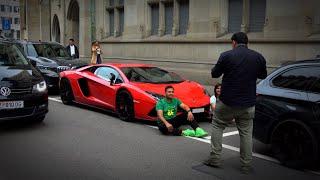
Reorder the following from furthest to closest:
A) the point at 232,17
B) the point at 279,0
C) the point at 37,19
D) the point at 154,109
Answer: the point at 37,19
the point at 232,17
the point at 279,0
the point at 154,109

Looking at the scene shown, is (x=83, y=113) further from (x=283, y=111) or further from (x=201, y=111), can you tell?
(x=283, y=111)

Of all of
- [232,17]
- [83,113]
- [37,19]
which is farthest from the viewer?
[37,19]

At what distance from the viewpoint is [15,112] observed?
27.3 ft

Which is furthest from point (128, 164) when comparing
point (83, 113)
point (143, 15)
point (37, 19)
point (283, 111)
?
point (37, 19)

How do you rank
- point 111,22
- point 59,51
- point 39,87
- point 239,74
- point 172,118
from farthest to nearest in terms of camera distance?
point 111,22
point 59,51
point 39,87
point 172,118
point 239,74

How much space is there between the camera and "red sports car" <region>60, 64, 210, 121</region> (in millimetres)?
9492

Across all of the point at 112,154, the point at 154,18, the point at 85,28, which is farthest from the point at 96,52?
the point at 112,154

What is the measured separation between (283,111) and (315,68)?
2.40ft

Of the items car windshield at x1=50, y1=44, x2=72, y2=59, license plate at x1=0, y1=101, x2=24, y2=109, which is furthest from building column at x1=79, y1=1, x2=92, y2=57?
license plate at x1=0, y1=101, x2=24, y2=109

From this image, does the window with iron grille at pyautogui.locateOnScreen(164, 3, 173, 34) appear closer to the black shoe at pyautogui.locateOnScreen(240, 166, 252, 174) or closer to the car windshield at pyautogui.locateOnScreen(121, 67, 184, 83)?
the car windshield at pyautogui.locateOnScreen(121, 67, 184, 83)

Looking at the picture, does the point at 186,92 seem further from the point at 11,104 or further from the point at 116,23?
the point at 116,23

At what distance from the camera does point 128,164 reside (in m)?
6.57

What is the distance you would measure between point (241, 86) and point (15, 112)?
424cm

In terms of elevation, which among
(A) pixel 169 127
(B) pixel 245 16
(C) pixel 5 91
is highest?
(B) pixel 245 16
